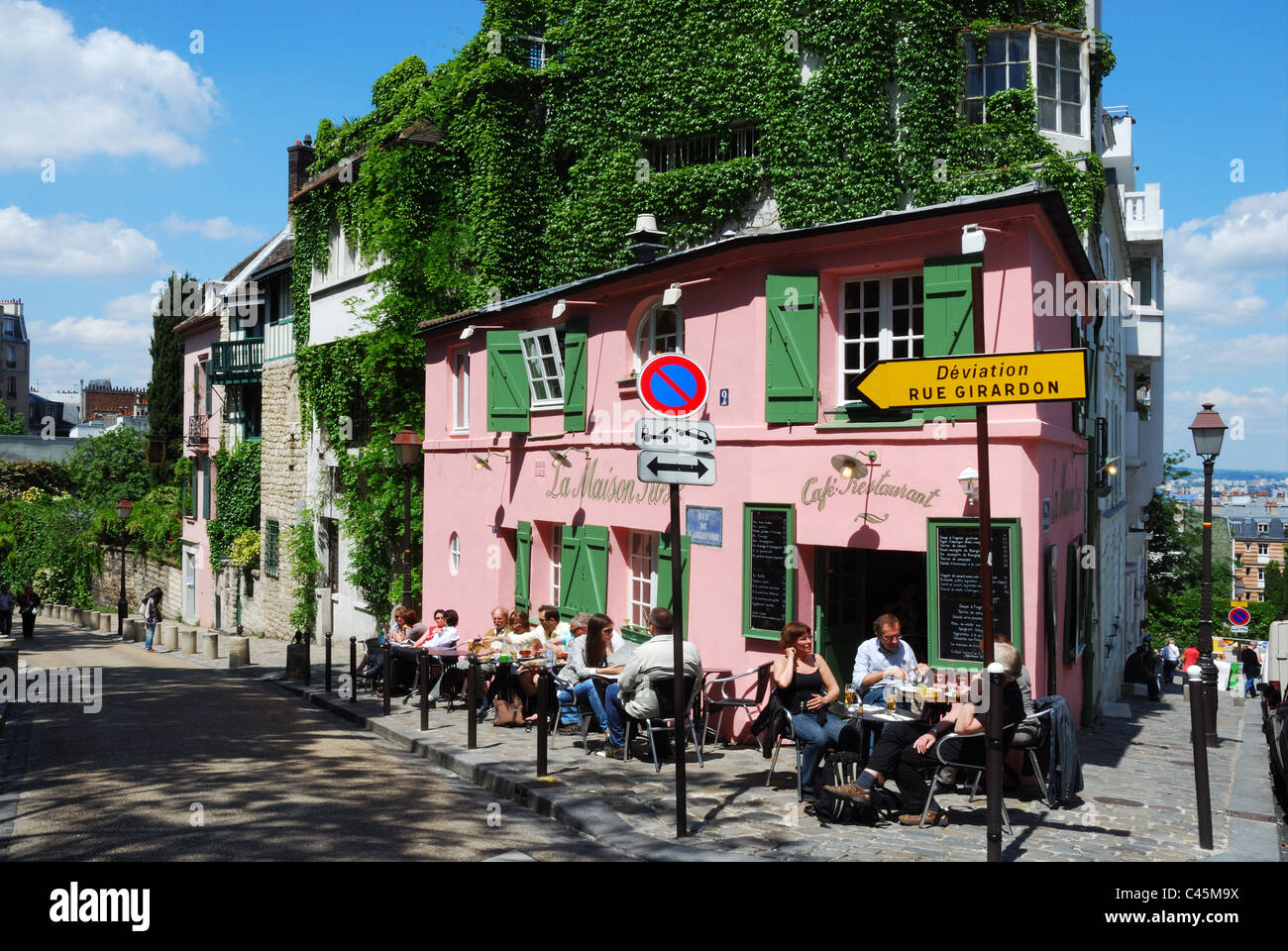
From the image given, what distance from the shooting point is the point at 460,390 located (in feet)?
64.6

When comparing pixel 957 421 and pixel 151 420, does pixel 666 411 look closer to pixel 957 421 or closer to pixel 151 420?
pixel 957 421

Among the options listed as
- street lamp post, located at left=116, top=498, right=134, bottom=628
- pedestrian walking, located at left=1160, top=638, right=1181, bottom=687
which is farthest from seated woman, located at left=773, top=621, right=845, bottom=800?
street lamp post, located at left=116, top=498, right=134, bottom=628

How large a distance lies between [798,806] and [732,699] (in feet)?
8.43

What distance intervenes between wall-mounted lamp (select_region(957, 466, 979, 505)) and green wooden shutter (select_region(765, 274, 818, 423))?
182 cm

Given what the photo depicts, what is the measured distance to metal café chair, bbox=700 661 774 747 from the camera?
36.2 ft

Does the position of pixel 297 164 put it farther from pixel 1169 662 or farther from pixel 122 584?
pixel 1169 662

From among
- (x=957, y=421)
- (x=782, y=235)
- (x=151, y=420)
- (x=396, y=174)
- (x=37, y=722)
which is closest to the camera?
(x=957, y=421)

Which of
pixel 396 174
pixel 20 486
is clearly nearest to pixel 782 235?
pixel 396 174

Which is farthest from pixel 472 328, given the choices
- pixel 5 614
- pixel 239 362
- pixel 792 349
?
pixel 5 614

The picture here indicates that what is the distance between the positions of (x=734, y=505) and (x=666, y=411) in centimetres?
131

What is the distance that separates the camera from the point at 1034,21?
62.7 feet

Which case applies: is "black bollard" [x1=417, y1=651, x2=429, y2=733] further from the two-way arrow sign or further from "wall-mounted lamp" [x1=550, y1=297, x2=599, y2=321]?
the two-way arrow sign

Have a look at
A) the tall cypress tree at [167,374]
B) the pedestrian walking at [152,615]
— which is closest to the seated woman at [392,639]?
the pedestrian walking at [152,615]

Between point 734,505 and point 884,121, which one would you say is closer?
point 734,505
